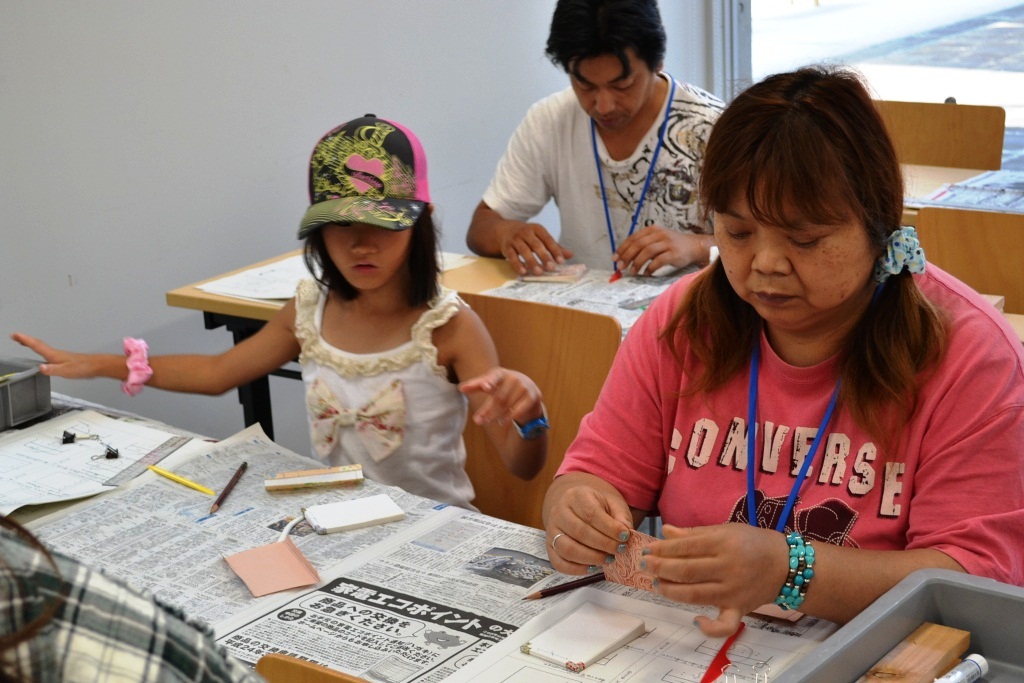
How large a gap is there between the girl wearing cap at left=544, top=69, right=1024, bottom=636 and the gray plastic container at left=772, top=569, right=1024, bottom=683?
0.18 metres

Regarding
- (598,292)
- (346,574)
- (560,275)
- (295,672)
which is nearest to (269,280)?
(560,275)

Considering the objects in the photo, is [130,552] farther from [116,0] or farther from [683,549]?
[116,0]

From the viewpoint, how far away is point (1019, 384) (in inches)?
51.3

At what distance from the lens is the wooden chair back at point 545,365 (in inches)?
77.4

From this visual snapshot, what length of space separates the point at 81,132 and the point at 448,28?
158cm

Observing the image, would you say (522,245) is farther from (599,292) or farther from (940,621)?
(940,621)

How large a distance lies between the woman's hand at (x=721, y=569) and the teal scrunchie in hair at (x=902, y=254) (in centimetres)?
35

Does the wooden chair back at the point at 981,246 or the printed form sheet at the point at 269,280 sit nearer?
the wooden chair back at the point at 981,246

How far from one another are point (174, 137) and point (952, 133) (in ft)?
8.06

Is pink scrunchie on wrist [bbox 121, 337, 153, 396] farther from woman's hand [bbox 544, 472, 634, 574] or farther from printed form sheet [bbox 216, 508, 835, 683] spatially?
woman's hand [bbox 544, 472, 634, 574]

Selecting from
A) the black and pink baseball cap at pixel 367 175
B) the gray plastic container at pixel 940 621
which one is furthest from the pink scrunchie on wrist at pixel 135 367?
the gray plastic container at pixel 940 621

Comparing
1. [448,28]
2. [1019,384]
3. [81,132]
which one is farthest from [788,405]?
[448,28]

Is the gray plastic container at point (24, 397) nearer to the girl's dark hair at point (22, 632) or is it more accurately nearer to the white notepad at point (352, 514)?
the white notepad at point (352, 514)

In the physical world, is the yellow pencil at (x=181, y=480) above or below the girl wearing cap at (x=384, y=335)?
below
